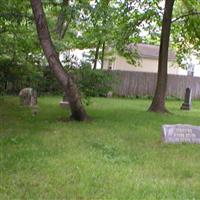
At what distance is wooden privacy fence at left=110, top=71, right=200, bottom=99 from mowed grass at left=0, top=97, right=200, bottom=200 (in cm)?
1393

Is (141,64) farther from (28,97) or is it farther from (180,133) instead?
(180,133)

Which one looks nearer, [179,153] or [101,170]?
[101,170]

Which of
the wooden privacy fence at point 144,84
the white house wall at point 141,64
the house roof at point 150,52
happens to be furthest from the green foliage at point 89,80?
the house roof at point 150,52

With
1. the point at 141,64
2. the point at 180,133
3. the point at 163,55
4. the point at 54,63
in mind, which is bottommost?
the point at 180,133

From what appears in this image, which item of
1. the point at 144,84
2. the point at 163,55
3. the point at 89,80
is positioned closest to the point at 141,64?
the point at 144,84

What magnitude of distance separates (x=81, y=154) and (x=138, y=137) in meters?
2.55

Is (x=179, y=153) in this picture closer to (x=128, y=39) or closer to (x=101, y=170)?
(x=101, y=170)

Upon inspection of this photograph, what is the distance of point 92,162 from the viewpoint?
7273 mm

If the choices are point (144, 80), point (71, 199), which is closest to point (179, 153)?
point (71, 199)

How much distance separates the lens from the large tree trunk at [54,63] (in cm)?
1109

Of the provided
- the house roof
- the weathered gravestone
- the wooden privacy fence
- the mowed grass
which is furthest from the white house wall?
the weathered gravestone

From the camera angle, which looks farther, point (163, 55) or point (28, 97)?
point (163, 55)

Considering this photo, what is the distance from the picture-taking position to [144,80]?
26.6m

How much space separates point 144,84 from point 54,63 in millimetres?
15601
